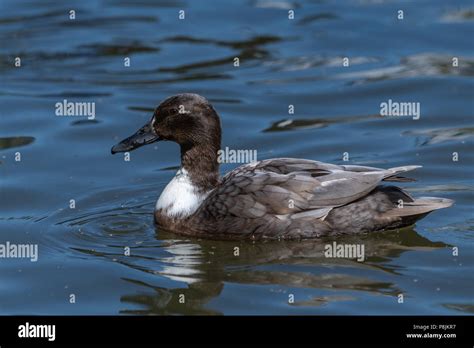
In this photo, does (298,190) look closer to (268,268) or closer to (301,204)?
(301,204)

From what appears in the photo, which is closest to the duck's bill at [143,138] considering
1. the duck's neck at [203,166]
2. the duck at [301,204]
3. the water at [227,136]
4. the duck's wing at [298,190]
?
the duck's neck at [203,166]

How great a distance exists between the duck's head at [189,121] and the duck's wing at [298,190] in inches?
27.8

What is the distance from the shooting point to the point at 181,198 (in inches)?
511

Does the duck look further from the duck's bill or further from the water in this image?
the duck's bill

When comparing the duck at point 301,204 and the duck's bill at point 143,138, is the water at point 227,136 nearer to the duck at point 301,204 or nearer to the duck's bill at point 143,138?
the duck at point 301,204

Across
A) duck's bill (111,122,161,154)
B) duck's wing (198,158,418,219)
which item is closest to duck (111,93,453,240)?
duck's wing (198,158,418,219)

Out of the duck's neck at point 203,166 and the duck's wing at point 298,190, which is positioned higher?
the duck's neck at point 203,166

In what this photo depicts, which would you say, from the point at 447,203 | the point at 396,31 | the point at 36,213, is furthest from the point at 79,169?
the point at 396,31

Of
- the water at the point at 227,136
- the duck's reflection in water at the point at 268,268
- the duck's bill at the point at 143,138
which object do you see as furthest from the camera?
the duck's bill at the point at 143,138

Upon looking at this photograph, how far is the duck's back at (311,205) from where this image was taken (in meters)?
12.4

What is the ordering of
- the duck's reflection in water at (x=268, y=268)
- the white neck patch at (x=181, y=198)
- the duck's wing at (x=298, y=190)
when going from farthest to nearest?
1. the white neck patch at (x=181, y=198)
2. the duck's wing at (x=298, y=190)
3. the duck's reflection in water at (x=268, y=268)

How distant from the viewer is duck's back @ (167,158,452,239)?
12398mm

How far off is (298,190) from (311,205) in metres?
0.20

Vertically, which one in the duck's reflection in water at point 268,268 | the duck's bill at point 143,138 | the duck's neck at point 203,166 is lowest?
the duck's reflection in water at point 268,268
